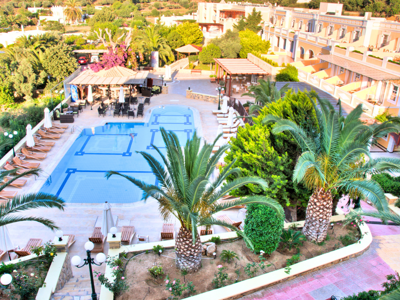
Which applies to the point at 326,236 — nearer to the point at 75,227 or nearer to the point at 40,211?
the point at 75,227

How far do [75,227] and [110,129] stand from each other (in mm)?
9548

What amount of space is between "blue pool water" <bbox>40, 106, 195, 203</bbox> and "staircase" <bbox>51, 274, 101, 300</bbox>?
4.48 m

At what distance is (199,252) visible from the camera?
8.15m

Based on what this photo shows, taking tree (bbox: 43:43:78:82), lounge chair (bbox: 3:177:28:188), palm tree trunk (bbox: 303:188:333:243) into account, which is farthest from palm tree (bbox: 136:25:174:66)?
palm tree trunk (bbox: 303:188:333:243)

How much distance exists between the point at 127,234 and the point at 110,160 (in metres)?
6.71

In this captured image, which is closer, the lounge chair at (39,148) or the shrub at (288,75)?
the lounge chair at (39,148)

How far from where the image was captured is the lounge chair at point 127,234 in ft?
32.8

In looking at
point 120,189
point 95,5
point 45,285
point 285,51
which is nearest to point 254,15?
point 285,51

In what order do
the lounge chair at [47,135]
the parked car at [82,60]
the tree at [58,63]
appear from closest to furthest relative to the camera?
the lounge chair at [47,135], the tree at [58,63], the parked car at [82,60]

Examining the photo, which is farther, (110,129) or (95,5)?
(95,5)

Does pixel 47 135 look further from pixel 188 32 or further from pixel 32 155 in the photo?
pixel 188 32

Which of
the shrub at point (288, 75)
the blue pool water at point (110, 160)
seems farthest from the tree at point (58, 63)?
the shrub at point (288, 75)

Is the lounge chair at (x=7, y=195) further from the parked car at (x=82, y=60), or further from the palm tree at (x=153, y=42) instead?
the parked car at (x=82, y=60)

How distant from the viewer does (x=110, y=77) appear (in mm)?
22391
